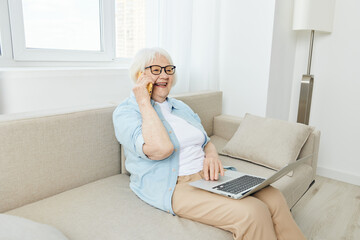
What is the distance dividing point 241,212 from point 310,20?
1.93 m

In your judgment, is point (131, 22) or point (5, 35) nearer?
point (5, 35)

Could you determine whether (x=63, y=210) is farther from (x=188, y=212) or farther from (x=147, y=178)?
(x=188, y=212)

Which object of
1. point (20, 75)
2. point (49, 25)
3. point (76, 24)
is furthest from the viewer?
point (76, 24)

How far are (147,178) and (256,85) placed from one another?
Answer: 159 centimetres

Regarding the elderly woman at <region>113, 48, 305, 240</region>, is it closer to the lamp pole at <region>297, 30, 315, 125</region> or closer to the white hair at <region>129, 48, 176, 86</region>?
the white hair at <region>129, 48, 176, 86</region>

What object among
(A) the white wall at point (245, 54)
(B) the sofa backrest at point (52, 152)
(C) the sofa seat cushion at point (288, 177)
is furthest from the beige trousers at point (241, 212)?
Result: (A) the white wall at point (245, 54)

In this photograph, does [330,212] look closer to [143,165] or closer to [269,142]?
[269,142]

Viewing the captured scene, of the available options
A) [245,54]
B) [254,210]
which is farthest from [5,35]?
[245,54]

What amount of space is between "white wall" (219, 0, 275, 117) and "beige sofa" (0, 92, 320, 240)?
1108 mm

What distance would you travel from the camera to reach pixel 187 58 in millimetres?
2525

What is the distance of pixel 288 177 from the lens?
1803 millimetres

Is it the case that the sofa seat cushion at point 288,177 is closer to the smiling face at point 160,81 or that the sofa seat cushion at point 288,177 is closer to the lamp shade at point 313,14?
the smiling face at point 160,81

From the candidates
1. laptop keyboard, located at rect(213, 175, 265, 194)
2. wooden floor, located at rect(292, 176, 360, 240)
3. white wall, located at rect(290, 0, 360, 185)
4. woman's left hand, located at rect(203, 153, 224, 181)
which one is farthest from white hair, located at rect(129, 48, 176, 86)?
white wall, located at rect(290, 0, 360, 185)

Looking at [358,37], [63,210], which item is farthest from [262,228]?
[358,37]
